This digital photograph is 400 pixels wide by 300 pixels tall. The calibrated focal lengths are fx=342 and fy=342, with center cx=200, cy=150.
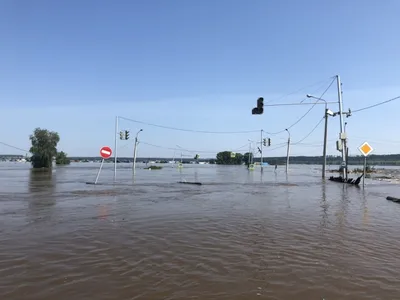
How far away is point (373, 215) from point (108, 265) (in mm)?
9411

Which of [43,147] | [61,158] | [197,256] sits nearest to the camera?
[197,256]

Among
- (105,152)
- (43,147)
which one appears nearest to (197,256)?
(105,152)

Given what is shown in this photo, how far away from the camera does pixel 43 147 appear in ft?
315

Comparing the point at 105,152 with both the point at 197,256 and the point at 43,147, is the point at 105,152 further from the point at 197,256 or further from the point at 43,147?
the point at 43,147

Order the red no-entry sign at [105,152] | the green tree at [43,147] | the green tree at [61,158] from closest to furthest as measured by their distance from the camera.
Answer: the red no-entry sign at [105,152] → the green tree at [43,147] → the green tree at [61,158]

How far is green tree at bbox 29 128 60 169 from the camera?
3664 inches

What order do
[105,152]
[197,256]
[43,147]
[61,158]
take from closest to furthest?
[197,256]
[105,152]
[43,147]
[61,158]

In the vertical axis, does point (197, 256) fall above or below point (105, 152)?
below

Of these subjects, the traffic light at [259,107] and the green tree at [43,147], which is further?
the green tree at [43,147]

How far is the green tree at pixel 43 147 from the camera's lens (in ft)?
305

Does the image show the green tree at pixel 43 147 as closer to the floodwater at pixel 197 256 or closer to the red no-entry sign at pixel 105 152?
the red no-entry sign at pixel 105 152

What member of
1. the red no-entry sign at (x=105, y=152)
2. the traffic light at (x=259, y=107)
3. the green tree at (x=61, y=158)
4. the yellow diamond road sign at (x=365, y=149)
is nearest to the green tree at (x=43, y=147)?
the green tree at (x=61, y=158)

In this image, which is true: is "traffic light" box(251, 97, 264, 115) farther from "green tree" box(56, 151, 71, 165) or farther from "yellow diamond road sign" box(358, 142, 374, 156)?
"green tree" box(56, 151, 71, 165)

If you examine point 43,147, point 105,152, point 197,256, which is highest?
point 43,147
